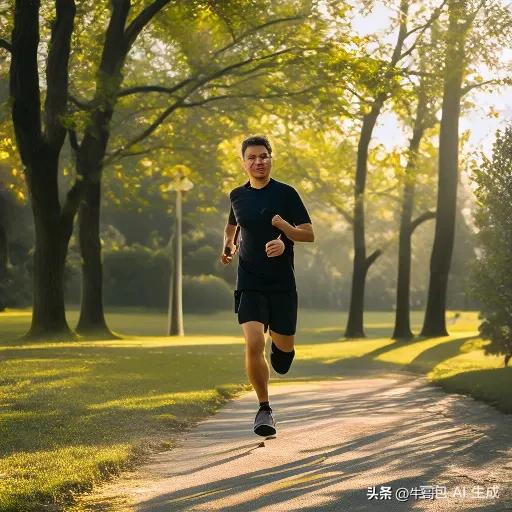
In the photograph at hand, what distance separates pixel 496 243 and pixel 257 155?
11197 mm

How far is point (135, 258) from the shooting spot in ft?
181

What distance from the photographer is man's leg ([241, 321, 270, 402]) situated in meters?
8.74

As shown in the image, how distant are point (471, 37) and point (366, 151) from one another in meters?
9.74

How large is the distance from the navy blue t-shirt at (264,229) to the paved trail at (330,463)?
1533 millimetres

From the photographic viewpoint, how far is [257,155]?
845 centimetres

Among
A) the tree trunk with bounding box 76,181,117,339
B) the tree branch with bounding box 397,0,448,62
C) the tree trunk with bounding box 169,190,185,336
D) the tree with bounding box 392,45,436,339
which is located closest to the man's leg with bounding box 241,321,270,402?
the tree branch with bounding box 397,0,448,62

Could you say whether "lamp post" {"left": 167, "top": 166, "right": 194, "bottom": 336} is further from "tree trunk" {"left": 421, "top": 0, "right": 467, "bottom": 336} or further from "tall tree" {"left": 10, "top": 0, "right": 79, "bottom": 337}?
"tall tree" {"left": 10, "top": 0, "right": 79, "bottom": 337}

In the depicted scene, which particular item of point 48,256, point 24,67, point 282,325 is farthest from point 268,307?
point 48,256

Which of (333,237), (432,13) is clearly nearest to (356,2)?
(432,13)

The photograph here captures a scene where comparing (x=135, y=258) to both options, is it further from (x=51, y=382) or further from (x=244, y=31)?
(x=51, y=382)

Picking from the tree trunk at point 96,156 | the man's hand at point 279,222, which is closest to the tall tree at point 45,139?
the tree trunk at point 96,156

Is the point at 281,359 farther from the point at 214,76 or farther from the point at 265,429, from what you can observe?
the point at 214,76

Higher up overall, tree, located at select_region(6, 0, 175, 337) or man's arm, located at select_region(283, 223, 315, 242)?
tree, located at select_region(6, 0, 175, 337)

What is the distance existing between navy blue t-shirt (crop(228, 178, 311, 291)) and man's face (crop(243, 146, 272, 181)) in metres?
0.16
